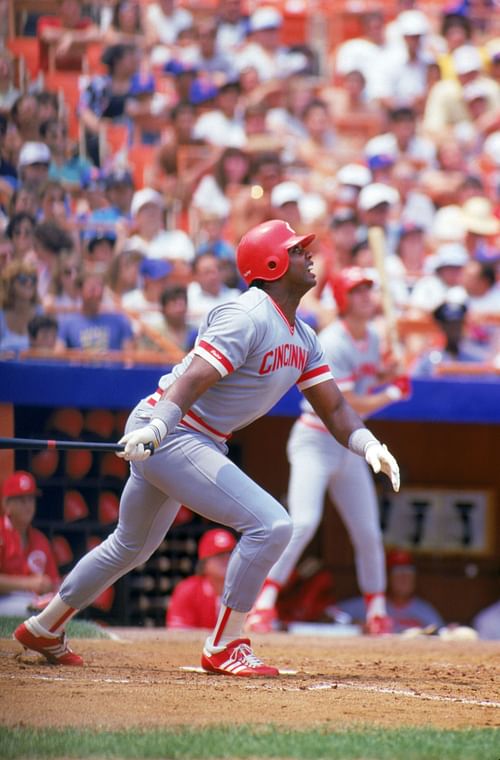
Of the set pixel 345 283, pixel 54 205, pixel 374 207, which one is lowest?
pixel 345 283

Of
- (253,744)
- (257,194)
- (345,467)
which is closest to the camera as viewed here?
(253,744)

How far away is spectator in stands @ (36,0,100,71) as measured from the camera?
35.3ft

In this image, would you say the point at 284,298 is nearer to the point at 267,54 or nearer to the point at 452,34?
the point at 267,54

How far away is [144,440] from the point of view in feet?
14.8

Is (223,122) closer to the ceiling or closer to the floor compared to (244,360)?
closer to the ceiling

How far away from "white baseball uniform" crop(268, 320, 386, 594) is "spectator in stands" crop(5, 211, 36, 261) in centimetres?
214

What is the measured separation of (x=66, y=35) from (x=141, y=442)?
25.1ft

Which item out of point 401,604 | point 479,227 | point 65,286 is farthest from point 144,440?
point 479,227

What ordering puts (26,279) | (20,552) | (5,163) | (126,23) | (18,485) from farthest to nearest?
(126,23)
(5,163)
(26,279)
(20,552)
(18,485)

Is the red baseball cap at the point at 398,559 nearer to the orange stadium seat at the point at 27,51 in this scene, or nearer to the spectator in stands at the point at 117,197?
the spectator in stands at the point at 117,197

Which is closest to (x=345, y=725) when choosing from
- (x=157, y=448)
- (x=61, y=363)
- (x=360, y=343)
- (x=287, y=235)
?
(x=157, y=448)

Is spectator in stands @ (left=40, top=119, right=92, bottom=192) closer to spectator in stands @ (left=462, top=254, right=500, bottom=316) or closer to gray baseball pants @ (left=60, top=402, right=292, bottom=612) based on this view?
spectator in stands @ (left=462, top=254, right=500, bottom=316)

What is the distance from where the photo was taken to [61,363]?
8.27 m

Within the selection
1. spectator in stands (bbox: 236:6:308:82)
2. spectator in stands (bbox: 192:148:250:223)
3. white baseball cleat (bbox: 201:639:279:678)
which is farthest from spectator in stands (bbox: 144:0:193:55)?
white baseball cleat (bbox: 201:639:279:678)
